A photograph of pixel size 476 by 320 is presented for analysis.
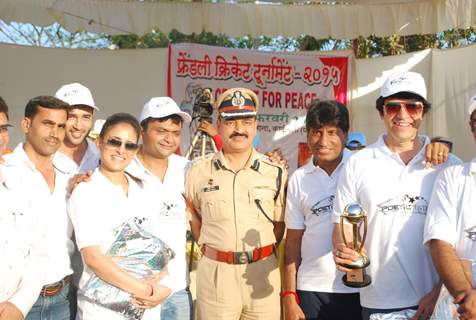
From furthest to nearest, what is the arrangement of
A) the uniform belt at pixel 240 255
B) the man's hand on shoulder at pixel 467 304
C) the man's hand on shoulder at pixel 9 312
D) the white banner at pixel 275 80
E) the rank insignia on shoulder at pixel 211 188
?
the white banner at pixel 275 80
the rank insignia on shoulder at pixel 211 188
the uniform belt at pixel 240 255
the man's hand on shoulder at pixel 9 312
the man's hand on shoulder at pixel 467 304

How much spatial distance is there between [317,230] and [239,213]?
48 cm

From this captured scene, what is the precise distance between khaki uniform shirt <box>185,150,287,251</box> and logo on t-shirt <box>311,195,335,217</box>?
0.29m

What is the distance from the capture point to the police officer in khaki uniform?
3.25 meters

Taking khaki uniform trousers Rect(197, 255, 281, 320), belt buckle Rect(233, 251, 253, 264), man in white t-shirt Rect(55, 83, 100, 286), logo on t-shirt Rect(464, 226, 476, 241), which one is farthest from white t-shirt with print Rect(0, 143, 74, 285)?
logo on t-shirt Rect(464, 226, 476, 241)

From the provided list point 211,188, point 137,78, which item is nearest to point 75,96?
point 211,188

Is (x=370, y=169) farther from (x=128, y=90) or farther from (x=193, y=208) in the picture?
(x=128, y=90)

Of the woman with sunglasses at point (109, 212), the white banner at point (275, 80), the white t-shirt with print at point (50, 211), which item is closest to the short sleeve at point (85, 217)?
the woman with sunglasses at point (109, 212)

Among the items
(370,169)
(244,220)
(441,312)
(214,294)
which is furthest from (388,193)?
(214,294)

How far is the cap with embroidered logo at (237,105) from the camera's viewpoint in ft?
11.1

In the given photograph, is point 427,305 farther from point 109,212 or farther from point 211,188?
point 109,212

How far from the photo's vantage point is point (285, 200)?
3451 millimetres

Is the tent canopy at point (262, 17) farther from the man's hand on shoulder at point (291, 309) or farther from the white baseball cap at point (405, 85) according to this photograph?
the man's hand on shoulder at point (291, 309)

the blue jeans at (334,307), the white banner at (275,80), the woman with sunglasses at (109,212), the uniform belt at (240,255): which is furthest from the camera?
the white banner at (275,80)

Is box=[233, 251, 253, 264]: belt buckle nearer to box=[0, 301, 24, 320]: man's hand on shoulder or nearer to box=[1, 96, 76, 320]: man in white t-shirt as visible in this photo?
box=[1, 96, 76, 320]: man in white t-shirt
